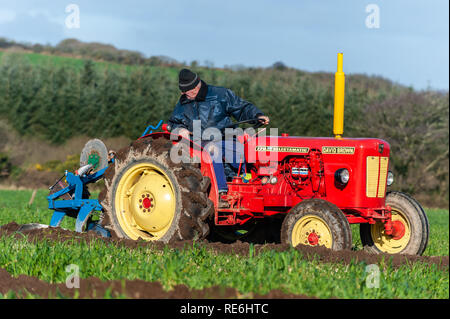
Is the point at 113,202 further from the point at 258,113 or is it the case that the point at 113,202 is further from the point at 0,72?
the point at 0,72

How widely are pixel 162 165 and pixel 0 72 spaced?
2973 centimetres

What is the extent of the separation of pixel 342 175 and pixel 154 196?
201 centimetres

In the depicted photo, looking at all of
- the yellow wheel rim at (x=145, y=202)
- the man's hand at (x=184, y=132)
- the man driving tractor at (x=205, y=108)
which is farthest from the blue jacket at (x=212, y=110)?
the yellow wheel rim at (x=145, y=202)

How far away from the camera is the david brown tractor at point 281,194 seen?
620cm

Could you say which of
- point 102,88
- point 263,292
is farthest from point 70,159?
point 263,292

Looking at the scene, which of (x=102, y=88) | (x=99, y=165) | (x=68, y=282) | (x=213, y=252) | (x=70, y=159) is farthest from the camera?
(x=102, y=88)

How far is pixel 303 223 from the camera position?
243 inches

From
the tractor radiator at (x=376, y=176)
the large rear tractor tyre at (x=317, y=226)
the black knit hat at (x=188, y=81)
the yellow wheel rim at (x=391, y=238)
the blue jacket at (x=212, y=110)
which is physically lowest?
the yellow wheel rim at (x=391, y=238)

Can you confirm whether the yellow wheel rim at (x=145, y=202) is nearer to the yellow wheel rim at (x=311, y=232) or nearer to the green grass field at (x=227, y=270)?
the green grass field at (x=227, y=270)

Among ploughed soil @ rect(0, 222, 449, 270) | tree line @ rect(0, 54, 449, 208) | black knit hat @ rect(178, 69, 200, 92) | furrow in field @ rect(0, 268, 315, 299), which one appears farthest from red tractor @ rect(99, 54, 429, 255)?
tree line @ rect(0, 54, 449, 208)

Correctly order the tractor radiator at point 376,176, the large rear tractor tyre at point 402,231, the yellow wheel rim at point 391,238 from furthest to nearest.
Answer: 1. the yellow wheel rim at point 391,238
2. the large rear tractor tyre at point 402,231
3. the tractor radiator at point 376,176

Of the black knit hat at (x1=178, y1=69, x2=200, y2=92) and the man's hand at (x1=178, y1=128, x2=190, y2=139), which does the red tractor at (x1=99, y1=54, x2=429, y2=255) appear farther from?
the black knit hat at (x1=178, y1=69, x2=200, y2=92)

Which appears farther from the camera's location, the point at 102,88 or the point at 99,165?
the point at 102,88

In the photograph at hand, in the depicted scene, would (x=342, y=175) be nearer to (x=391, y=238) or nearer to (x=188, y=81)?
(x=391, y=238)
